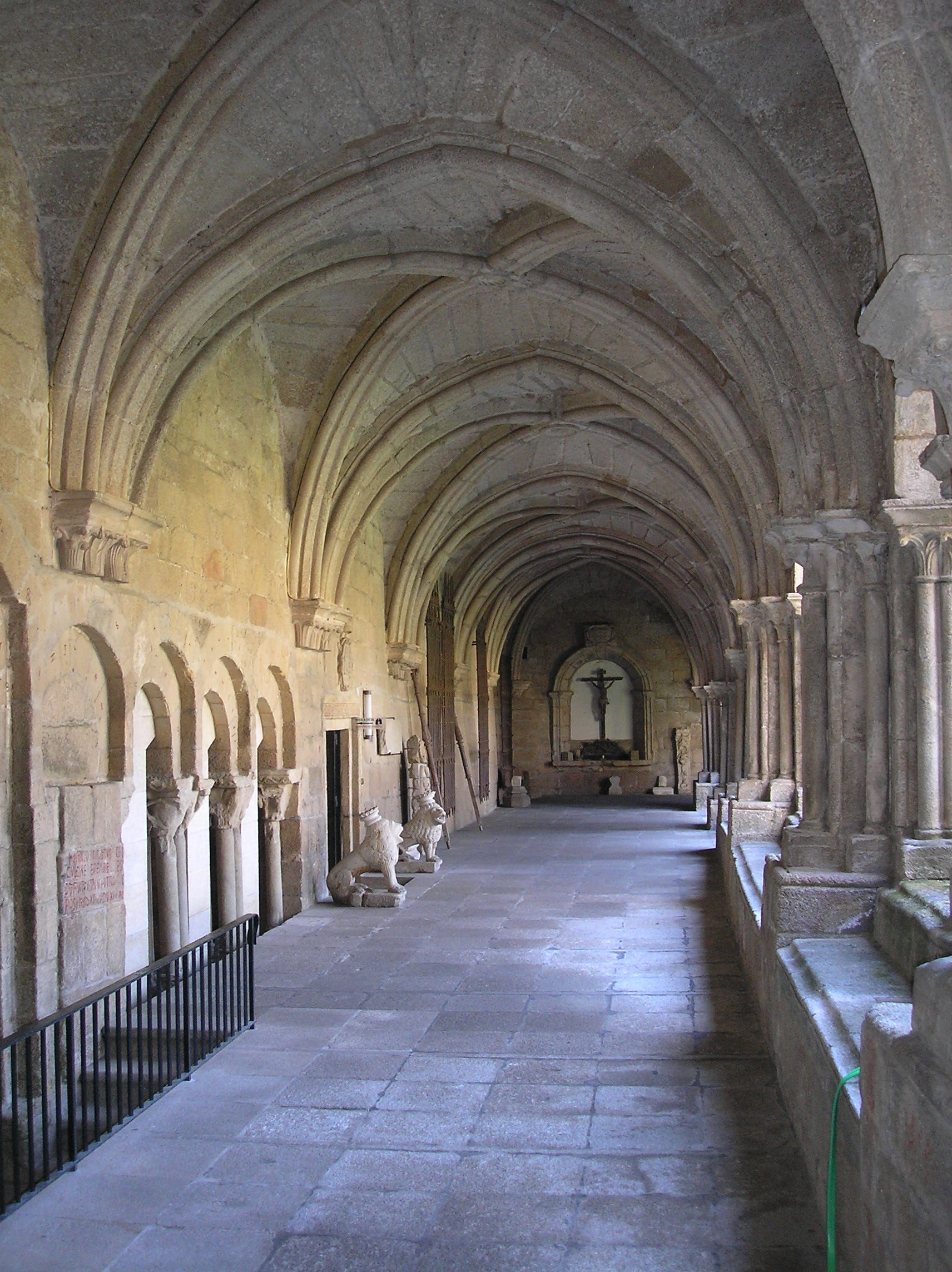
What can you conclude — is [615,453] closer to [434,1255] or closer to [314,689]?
[314,689]

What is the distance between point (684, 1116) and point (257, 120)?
482 cm

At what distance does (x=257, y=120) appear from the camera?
5133 millimetres

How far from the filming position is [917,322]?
2.48m

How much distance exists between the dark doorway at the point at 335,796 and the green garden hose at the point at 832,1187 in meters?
7.94

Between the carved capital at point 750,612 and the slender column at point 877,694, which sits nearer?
the slender column at point 877,694

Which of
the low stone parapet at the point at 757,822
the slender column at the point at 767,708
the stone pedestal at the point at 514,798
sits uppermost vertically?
the slender column at the point at 767,708

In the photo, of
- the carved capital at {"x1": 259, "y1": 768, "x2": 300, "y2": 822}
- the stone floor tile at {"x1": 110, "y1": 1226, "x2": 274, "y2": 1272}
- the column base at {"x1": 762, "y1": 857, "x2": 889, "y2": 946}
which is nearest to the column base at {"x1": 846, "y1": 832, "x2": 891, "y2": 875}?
the column base at {"x1": 762, "y1": 857, "x2": 889, "y2": 946}

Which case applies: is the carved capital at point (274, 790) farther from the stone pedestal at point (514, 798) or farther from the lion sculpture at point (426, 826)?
the stone pedestal at point (514, 798)

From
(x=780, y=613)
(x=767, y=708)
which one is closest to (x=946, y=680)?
(x=780, y=613)

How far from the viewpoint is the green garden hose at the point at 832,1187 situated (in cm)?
280

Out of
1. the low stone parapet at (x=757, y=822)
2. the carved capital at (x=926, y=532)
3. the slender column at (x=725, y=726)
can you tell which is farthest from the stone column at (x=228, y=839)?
the slender column at (x=725, y=726)

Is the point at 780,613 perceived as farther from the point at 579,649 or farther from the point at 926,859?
the point at 579,649

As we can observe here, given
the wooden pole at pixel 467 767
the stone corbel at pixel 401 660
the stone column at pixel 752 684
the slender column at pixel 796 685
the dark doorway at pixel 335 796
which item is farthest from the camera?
the wooden pole at pixel 467 767

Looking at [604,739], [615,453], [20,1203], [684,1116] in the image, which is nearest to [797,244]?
[684,1116]
